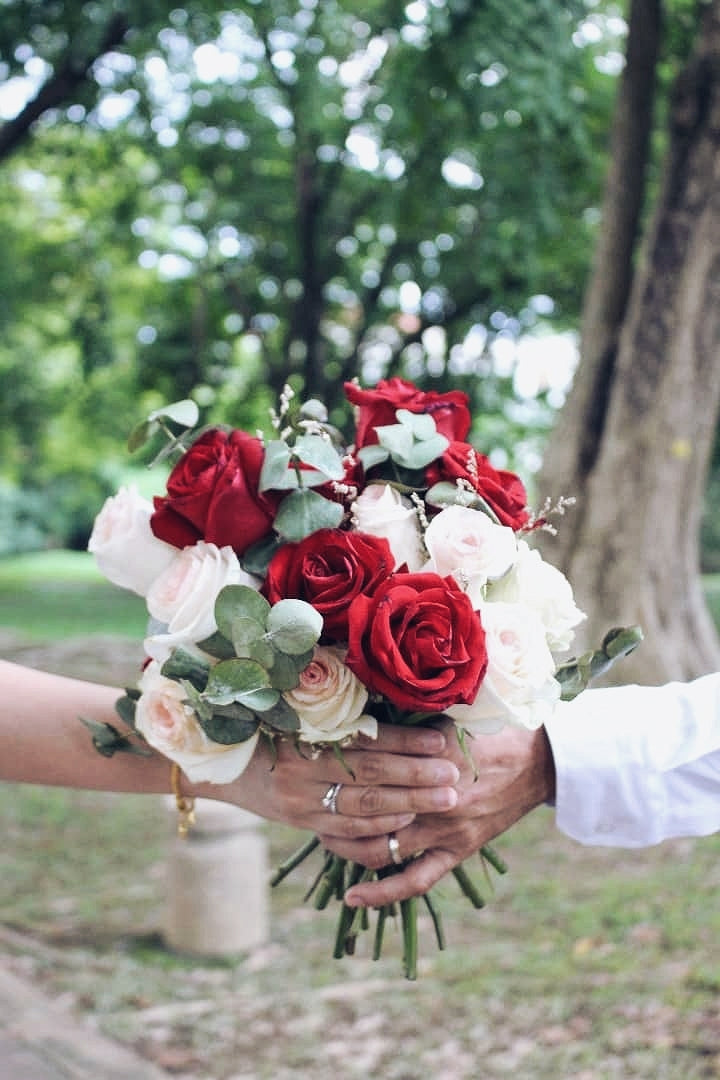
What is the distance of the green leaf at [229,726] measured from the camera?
74.4 inches

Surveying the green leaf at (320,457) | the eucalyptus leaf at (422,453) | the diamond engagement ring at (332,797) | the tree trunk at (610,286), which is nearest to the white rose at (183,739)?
the diamond engagement ring at (332,797)

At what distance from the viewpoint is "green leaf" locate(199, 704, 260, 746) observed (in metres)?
1.89

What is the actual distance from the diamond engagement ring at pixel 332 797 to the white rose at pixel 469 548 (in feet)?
1.64

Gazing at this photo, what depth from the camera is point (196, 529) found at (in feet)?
6.63

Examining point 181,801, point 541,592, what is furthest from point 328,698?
point 181,801

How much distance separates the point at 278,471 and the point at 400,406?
Result: 0.35m

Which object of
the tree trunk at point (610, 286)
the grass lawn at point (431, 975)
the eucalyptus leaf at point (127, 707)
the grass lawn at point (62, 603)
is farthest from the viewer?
the grass lawn at point (62, 603)

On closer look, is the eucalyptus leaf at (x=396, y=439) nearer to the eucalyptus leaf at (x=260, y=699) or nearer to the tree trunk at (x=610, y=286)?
the eucalyptus leaf at (x=260, y=699)

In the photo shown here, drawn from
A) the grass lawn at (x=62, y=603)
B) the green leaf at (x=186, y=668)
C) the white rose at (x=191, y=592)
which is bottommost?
the grass lawn at (x=62, y=603)

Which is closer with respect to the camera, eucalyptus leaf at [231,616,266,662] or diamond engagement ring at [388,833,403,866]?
eucalyptus leaf at [231,616,266,662]

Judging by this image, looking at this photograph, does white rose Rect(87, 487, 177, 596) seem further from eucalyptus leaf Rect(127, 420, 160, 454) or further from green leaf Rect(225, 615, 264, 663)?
green leaf Rect(225, 615, 264, 663)

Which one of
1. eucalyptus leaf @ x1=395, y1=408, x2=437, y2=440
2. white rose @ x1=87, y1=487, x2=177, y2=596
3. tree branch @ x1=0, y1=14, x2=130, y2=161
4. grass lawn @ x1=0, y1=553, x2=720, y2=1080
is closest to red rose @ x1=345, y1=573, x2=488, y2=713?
eucalyptus leaf @ x1=395, y1=408, x2=437, y2=440

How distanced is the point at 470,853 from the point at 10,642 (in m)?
13.3

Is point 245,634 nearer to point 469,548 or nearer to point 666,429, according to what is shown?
point 469,548
